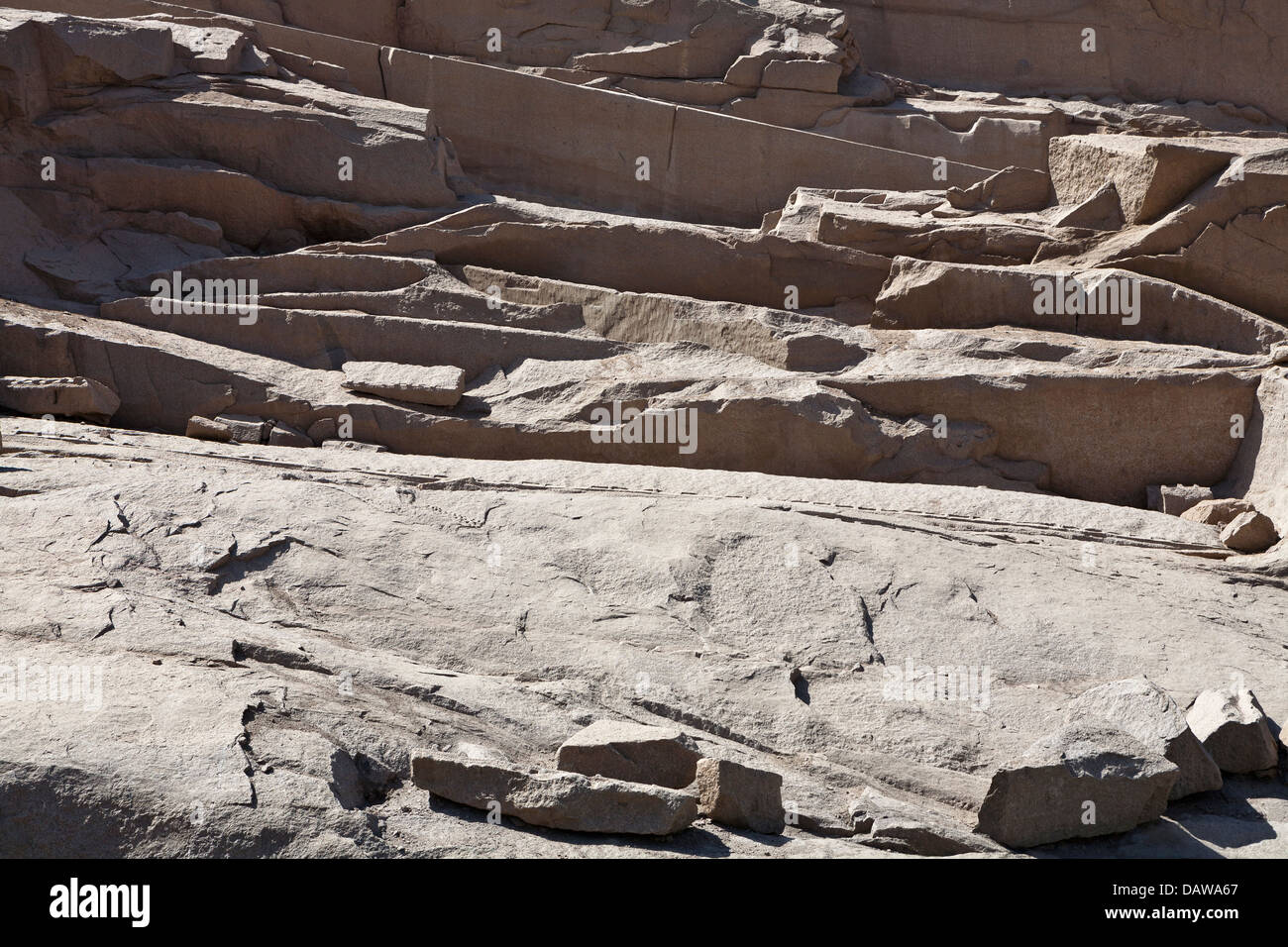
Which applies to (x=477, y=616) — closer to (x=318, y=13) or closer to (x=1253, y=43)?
(x=318, y=13)

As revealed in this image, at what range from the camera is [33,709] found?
345 cm

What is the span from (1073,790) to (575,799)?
1463 mm

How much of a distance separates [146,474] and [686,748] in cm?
288

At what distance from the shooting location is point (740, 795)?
3.51 metres

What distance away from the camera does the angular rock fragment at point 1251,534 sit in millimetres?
5832

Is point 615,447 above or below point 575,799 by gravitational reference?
above

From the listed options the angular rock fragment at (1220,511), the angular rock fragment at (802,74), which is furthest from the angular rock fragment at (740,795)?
the angular rock fragment at (802,74)

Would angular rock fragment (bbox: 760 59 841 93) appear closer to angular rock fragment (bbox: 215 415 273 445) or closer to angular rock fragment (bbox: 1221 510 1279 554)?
angular rock fragment (bbox: 215 415 273 445)

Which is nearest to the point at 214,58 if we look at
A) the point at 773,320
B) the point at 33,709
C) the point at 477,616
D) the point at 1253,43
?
the point at 773,320
